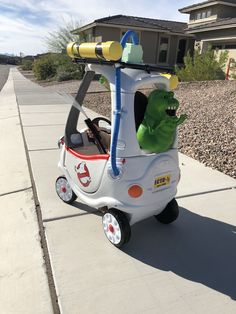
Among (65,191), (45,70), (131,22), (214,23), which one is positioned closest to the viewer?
(65,191)

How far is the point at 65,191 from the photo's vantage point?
3.33 m

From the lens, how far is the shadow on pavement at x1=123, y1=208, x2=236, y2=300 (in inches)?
94.7

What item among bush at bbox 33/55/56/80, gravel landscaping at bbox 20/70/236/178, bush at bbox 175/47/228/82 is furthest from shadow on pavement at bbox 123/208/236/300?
bush at bbox 33/55/56/80

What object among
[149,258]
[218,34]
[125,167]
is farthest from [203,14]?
[149,258]

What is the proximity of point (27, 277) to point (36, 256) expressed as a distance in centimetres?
25

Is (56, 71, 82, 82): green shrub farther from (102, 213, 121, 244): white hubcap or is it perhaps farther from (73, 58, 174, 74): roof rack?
(102, 213, 121, 244): white hubcap

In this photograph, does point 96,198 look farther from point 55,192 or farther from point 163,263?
point 55,192

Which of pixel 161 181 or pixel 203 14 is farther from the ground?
pixel 203 14

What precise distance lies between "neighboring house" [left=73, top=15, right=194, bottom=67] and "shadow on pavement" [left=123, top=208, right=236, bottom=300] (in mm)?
21339

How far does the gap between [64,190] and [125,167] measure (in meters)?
1.18

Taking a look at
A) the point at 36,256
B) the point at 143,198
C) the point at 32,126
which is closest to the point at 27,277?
the point at 36,256

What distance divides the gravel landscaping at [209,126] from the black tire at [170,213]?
62.1 inches

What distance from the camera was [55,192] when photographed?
3648mm

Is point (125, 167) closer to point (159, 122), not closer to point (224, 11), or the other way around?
point (159, 122)
